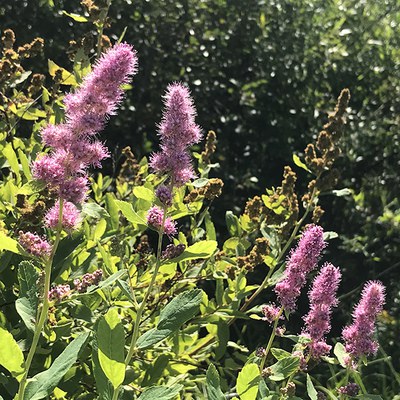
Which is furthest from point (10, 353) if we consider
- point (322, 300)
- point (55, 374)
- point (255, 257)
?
point (255, 257)

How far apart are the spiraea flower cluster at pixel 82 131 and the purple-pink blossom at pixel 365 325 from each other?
3.06 ft

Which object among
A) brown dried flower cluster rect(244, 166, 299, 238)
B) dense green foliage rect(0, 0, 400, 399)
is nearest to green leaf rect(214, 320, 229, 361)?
brown dried flower cluster rect(244, 166, 299, 238)

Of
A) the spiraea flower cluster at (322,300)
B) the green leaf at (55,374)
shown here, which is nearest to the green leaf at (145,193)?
the green leaf at (55,374)

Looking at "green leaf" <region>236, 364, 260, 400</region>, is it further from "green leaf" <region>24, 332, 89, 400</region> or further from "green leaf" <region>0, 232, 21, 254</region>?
"green leaf" <region>0, 232, 21, 254</region>

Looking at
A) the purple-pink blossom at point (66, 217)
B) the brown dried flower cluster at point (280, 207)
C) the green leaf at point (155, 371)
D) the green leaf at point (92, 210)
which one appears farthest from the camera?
the brown dried flower cluster at point (280, 207)

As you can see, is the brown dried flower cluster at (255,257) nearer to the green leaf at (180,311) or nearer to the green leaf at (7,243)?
the green leaf at (180,311)

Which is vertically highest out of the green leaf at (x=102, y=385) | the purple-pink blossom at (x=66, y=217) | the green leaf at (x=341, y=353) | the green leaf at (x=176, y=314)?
the purple-pink blossom at (x=66, y=217)

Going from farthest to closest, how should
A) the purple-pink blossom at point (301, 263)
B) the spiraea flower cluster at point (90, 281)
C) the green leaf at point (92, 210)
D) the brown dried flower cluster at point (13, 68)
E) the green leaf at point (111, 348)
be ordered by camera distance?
the brown dried flower cluster at point (13, 68)
the purple-pink blossom at point (301, 263)
the spiraea flower cluster at point (90, 281)
the green leaf at point (92, 210)
the green leaf at point (111, 348)

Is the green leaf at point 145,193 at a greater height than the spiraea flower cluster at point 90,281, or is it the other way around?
the green leaf at point 145,193

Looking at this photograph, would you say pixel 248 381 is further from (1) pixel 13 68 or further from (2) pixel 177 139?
(1) pixel 13 68

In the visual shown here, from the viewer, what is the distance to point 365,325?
1.98 metres

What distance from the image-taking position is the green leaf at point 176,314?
1524mm

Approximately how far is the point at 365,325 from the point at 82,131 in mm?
1047

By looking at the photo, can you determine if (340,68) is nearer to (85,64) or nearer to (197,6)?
(197,6)
